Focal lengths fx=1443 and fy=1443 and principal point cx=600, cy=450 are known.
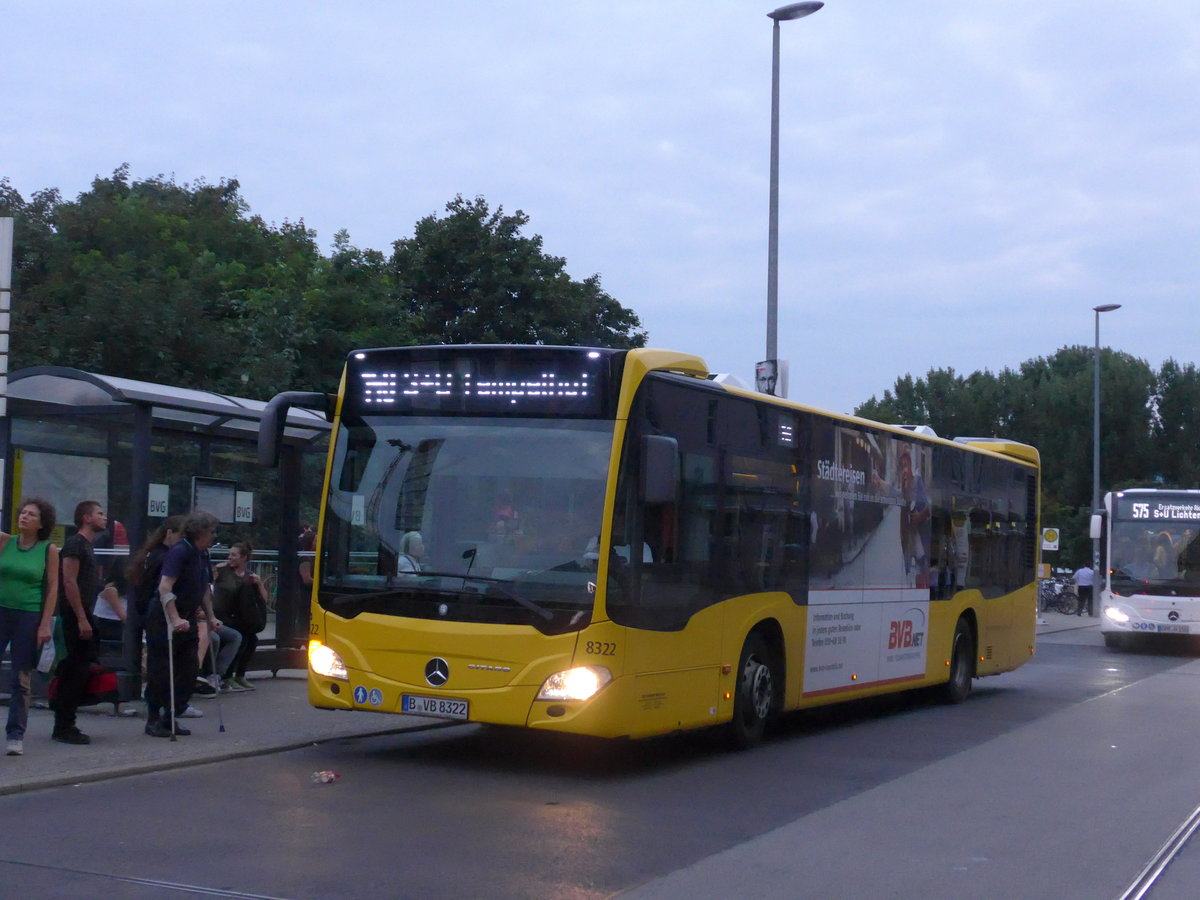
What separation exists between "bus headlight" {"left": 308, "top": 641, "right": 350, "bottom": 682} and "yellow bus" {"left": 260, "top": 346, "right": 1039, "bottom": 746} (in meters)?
0.01

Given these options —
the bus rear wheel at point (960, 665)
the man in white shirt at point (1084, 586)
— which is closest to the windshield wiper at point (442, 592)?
the bus rear wheel at point (960, 665)

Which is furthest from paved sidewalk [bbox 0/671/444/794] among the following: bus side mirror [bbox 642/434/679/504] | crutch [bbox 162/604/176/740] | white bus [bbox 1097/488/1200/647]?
white bus [bbox 1097/488/1200/647]

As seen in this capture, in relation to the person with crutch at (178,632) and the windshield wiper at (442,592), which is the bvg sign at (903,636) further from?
the person with crutch at (178,632)

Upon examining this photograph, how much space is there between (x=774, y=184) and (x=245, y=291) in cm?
1625

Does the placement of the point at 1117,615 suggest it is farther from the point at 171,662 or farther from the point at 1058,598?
the point at 171,662

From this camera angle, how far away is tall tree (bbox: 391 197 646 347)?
41531 mm

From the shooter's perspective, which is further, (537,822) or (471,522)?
(471,522)

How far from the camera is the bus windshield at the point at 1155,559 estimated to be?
26953 millimetres

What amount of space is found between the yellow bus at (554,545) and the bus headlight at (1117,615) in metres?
17.3

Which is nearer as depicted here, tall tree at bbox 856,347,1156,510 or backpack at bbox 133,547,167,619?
backpack at bbox 133,547,167,619

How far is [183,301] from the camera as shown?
91.2 ft

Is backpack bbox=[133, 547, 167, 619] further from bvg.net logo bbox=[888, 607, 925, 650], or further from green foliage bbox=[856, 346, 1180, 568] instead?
green foliage bbox=[856, 346, 1180, 568]

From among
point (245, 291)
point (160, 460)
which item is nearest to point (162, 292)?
point (245, 291)

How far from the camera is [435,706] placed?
948 cm
